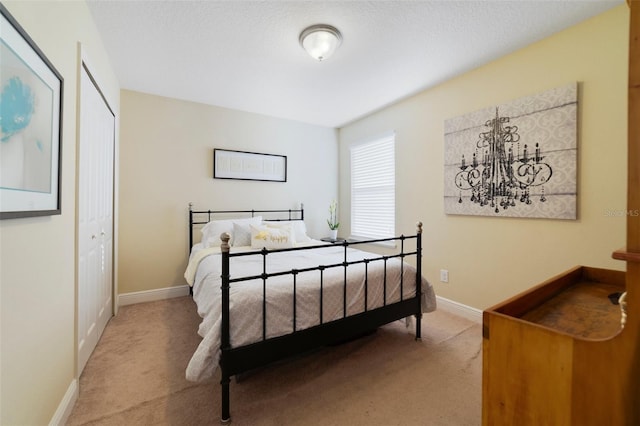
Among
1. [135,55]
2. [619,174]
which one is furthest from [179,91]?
[619,174]

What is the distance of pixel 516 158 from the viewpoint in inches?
91.7

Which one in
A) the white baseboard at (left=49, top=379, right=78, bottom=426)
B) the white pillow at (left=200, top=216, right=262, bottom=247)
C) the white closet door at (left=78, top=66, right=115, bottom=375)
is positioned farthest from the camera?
the white pillow at (left=200, top=216, right=262, bottom=247)

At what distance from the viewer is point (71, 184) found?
159 cm

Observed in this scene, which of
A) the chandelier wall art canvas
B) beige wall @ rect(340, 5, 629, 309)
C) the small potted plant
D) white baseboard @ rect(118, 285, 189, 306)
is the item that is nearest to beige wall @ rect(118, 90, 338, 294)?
white baseboard @ rect(118, 285, 189, 306)

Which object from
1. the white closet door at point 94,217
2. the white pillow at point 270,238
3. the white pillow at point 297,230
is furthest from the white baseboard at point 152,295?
the white pillow at point 297,230

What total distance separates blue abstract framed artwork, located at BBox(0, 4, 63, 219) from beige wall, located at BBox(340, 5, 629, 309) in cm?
310

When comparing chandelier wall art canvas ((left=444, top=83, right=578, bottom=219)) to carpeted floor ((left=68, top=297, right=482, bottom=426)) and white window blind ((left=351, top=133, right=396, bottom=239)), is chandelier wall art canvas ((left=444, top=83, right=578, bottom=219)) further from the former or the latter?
carpeted floor ((left=68, top=297, right=482, bottom=426))

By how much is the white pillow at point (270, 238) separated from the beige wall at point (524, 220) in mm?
1535

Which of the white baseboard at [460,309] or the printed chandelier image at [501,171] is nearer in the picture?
the printed chandelier image at [501,171]

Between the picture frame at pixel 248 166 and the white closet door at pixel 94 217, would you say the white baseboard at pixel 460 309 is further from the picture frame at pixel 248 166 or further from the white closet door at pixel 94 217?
the white closet door at pixel 94 217

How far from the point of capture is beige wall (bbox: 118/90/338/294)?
10.3 feet

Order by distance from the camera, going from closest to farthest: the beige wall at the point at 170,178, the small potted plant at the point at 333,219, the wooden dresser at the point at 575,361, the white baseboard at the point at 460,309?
the wooden dresser at the point at 575,361, the white baseboard at the point at 460,309, the beige wall at the point at 170,178, the small potted plant at the point at 333,219

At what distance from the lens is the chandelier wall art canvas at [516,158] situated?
2057 mm

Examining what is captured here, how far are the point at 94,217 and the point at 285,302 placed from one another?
1.69 metres
